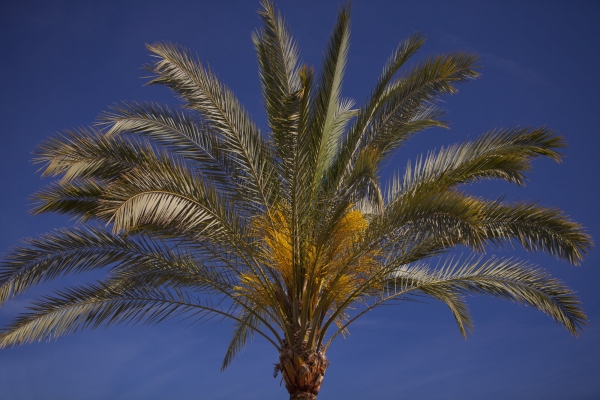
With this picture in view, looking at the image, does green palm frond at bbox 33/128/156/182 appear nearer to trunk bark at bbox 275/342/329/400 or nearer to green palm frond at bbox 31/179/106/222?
green palm frond at bbox 31/179/106/222

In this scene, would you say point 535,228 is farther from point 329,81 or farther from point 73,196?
point 73,196

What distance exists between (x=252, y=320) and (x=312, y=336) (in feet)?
10.7

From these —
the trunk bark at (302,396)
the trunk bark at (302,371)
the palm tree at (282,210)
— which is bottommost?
the trunk bark at (302,396)

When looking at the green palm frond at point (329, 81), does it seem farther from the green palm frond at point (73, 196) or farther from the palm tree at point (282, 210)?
the green palm frond at point (73, 196)

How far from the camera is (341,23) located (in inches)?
367

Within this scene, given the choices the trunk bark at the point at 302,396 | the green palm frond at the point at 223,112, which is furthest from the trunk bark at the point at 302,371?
the green palm frond at the point at 223,112

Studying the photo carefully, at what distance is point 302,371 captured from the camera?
30.5 ft

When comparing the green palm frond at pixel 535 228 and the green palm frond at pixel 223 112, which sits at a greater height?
the green palm frond at pixel 223 112

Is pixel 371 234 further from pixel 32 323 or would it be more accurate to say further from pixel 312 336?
pixel 32 323

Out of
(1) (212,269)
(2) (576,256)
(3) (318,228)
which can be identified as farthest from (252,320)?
(2) (576,256)

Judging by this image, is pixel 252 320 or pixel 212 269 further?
pixel 252 320

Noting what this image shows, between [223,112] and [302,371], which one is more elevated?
[223,112]

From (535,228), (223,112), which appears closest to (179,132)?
(223,112)

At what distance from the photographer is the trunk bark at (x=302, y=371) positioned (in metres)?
9.31
